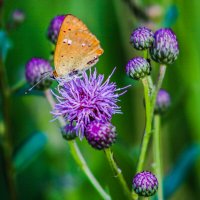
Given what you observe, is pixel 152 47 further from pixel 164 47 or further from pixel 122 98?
pixel 122 98

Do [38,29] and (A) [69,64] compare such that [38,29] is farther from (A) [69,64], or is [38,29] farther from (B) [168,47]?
(B) [168,47]

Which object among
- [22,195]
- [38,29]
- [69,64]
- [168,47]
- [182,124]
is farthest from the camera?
[38,29]

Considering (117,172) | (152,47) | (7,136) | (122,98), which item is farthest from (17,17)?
(117,172)

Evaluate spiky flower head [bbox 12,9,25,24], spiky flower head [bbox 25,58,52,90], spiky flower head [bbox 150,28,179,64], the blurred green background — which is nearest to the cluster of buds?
spiky flower head [bbox 150,28,179,64]

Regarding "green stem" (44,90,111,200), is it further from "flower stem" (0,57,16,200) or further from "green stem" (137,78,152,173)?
"flower stem" (0,57,16,200)

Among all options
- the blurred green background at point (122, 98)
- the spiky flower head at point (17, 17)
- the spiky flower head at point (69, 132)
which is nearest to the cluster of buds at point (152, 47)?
the spiky flower head at point (69, 132)

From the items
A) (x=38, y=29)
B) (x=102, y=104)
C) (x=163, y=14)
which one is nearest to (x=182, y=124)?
(x=163, y=14)
